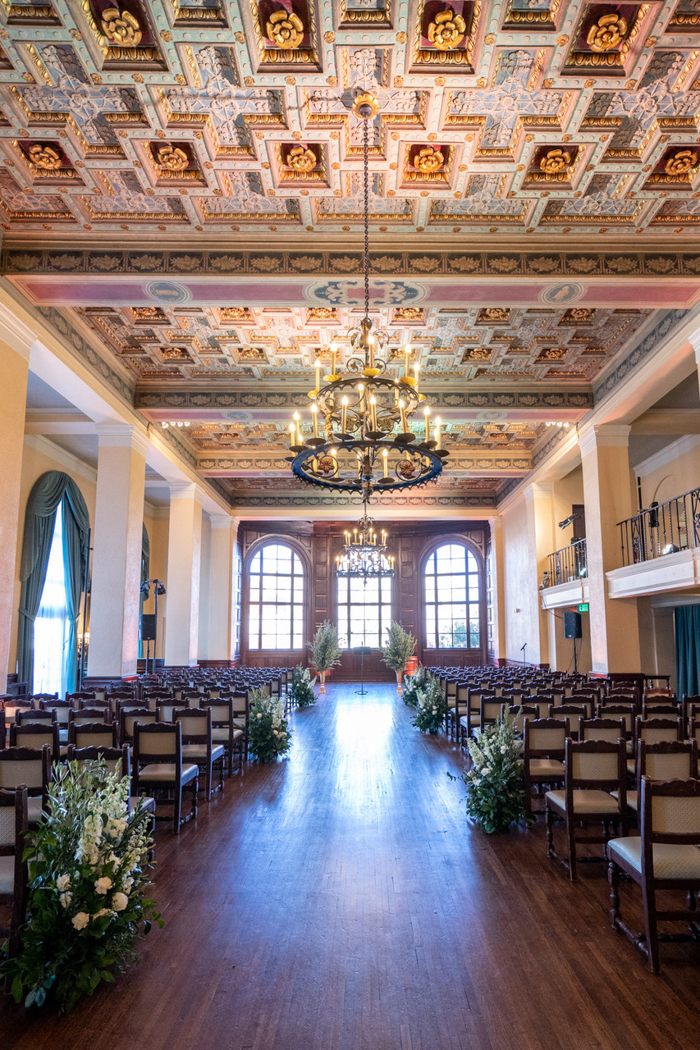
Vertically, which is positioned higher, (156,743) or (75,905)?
(156,743)

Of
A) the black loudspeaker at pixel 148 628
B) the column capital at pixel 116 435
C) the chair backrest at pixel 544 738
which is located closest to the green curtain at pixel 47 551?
the black loudspeaker at pixel 148 628

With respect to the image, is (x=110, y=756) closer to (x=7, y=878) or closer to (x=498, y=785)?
(x=7, y=878)

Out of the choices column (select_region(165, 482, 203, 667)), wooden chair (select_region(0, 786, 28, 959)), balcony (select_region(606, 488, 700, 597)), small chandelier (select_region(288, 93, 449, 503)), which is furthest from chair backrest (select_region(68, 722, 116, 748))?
column (select_region(165, 482, 203, 667))

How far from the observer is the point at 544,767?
6258 millimetres

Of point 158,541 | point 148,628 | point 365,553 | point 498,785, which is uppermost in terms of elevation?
point 158,541

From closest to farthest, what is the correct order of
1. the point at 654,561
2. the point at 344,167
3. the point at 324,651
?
the point at 344,167 < the point at 654,561 < the point at 324,651

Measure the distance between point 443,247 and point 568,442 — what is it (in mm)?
7404

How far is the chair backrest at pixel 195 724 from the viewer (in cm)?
713

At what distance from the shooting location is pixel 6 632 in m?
8.08

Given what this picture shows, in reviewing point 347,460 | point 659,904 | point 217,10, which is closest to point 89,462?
point 347,460

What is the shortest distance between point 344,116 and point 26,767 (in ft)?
19.7

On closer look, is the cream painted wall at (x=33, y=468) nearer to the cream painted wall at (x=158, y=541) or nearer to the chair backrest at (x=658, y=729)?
the cream painted wall at (x=158, y=541)

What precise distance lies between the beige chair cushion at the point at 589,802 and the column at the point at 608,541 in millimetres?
7700

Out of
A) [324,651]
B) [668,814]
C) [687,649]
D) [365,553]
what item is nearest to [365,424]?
[668,814]
